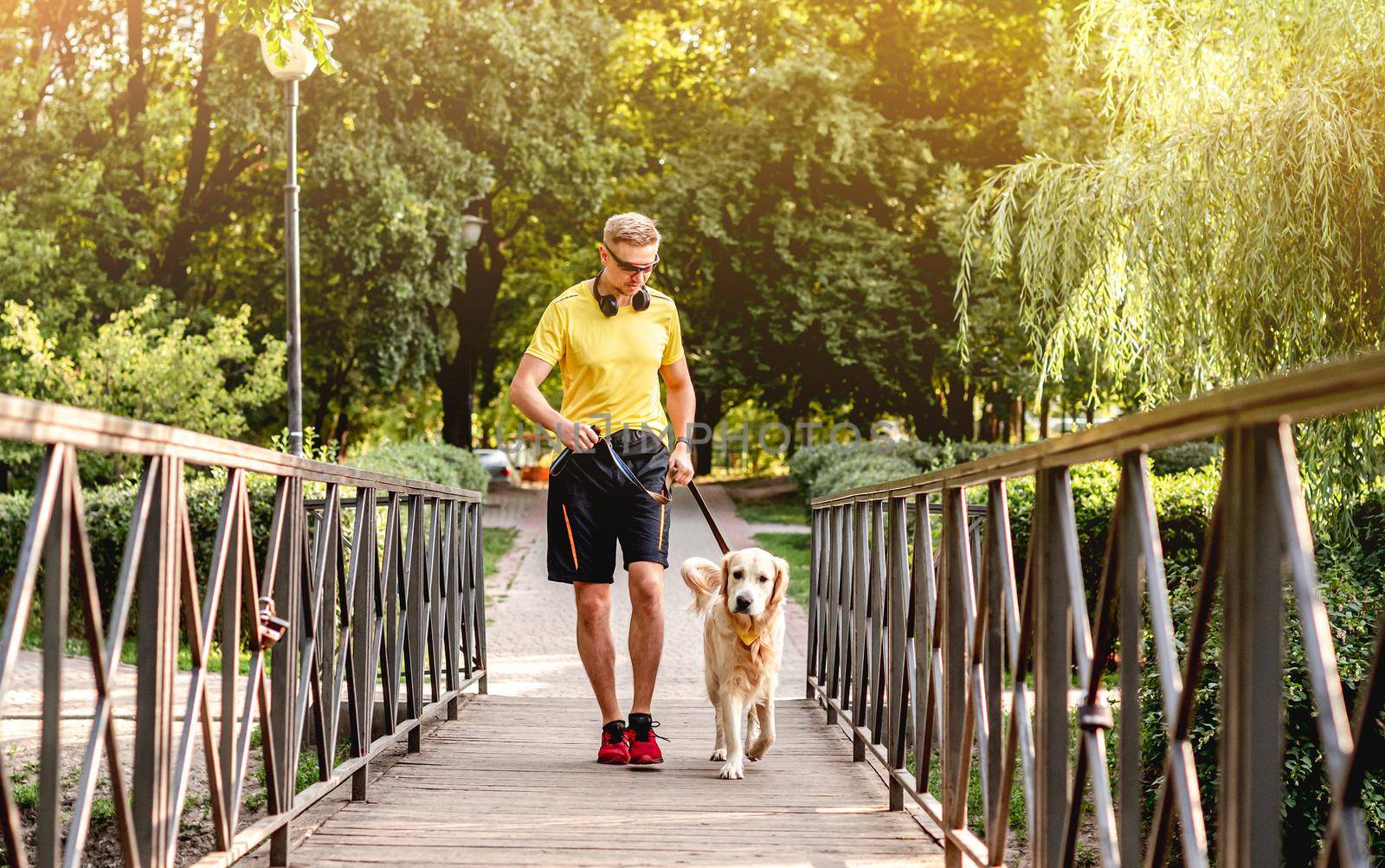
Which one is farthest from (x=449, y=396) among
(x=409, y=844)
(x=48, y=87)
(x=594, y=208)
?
(x=409, y=844)

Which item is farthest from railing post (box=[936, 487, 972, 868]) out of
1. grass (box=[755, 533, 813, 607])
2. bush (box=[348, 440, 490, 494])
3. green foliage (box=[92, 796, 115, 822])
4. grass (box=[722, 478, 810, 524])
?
grass (box=[722, 478, 810, 524])

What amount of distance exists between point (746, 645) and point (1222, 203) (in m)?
5.14

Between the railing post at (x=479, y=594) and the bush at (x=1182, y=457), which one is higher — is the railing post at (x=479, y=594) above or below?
below

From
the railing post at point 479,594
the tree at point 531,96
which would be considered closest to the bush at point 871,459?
the tree at point 531,96

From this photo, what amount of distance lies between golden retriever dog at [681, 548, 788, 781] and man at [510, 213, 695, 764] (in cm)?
30

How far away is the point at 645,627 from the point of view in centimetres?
533

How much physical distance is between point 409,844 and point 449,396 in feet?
87.7

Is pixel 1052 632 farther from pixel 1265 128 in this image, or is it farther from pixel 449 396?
pixel 449 396

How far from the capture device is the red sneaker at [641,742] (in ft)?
17.1

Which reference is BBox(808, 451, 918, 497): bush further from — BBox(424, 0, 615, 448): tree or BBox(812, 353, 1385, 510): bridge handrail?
BBox(812, 353, 1385, 510): bridge handrail

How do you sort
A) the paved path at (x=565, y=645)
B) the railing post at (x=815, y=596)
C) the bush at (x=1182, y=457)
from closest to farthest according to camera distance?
the railing post at (x=815, y=596), the paved path at (x=565, y=645), the bush at (x=1182, y=457)

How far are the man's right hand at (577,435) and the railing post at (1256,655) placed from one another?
3.37m

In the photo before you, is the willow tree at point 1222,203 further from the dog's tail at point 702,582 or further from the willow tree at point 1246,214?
the dog's tail at point 702,582

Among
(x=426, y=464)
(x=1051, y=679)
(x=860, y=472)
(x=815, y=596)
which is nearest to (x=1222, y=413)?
(x=1051, y=679)
